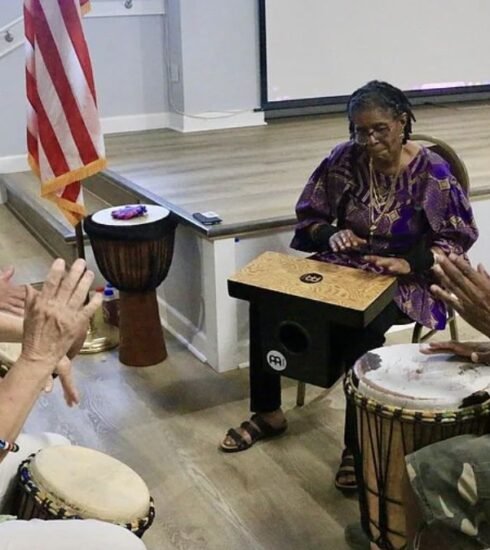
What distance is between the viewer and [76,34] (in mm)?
2957

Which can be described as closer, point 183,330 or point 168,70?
point 183,330

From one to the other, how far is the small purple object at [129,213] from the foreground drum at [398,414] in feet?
4.63

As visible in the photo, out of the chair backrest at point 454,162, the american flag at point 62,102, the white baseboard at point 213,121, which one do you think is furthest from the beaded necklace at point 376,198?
the white baseboard at point 213,121

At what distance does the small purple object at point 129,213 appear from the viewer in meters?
3.17

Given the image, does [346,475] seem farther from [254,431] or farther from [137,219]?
[137,219]

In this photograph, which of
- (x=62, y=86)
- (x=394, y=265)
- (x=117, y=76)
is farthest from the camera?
(x=117, y=76)

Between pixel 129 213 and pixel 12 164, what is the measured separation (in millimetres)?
2630

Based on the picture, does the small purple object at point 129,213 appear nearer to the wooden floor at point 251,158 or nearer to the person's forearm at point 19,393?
the wooden floor at point 251,158

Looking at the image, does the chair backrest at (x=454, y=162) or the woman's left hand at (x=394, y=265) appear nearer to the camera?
the woman's left hand at (x=394, y=265)

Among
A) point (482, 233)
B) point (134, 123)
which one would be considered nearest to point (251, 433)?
point (482, 233)

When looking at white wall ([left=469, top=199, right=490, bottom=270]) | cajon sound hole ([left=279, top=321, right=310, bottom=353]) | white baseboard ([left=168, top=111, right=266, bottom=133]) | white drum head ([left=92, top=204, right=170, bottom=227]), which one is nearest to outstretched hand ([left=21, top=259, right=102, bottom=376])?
cajon sound hole ([left=279, top=321, right=310, bottom=353])

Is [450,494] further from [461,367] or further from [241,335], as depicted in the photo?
[241,335]

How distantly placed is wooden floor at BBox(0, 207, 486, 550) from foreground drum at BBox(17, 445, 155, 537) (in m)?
0.57

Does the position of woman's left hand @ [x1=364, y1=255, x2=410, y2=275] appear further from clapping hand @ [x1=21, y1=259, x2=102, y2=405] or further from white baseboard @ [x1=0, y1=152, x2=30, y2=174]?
white baseboard @ [x1=0, y1=152, x2=30, y2=174]
